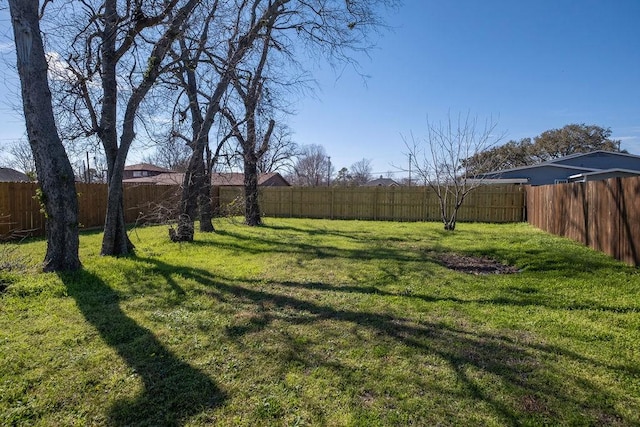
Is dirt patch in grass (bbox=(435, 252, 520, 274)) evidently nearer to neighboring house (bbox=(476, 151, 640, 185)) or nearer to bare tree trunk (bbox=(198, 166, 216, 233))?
bare tree trunk (bbox=(198, 166, 216, 233))

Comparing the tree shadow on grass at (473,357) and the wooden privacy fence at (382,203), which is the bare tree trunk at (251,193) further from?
the tree shadow on grass at (473,357)

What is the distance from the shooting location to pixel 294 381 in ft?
8.52

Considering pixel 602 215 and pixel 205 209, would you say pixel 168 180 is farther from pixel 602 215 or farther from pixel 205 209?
pixel 602 215

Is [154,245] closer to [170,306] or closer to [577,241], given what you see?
[170,306]

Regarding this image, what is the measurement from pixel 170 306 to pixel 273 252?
12.1 ft

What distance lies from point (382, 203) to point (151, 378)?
15.1m

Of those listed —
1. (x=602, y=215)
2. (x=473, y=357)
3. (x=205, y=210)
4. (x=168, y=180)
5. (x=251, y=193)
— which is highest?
(x=168, y=180)

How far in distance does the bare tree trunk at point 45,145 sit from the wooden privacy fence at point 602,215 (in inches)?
348

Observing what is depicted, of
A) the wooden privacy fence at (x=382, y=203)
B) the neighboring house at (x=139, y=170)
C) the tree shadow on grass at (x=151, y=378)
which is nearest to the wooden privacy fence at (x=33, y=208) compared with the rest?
the tree shadow on grass at (x=151, y=378)

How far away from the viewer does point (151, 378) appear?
2.64 m

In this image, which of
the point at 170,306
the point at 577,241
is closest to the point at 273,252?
the point at 170,306

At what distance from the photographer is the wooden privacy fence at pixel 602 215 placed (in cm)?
Result: 582

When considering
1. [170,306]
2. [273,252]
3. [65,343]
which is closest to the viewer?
[65,343]

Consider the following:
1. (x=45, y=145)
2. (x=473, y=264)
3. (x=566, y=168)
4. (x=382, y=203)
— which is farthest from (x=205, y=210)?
(x=566, y=168)
